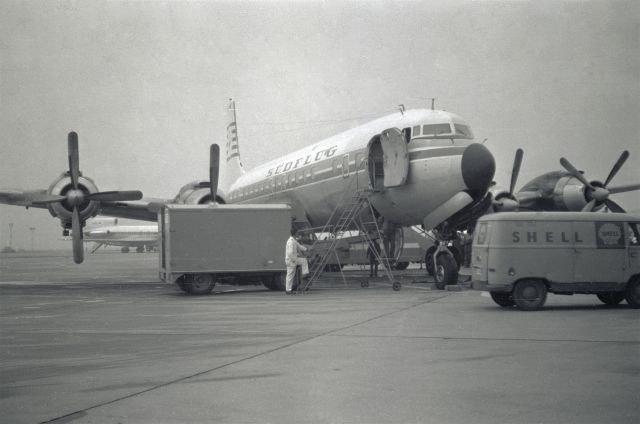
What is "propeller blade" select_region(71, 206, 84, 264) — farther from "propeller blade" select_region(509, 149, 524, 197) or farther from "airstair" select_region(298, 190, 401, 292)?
"propeller blade" select_region(509, 149, 524, 197)

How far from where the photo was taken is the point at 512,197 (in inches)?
1078

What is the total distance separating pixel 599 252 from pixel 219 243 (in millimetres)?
10227

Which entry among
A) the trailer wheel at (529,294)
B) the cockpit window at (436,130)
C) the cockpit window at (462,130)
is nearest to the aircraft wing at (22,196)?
the cockpit window at (436,130)

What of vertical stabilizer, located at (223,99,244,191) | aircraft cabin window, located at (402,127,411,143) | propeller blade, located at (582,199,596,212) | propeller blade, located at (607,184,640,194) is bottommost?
propeller blade, located at (582,199,596,212)

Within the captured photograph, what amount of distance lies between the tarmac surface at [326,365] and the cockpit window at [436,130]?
6.56 m

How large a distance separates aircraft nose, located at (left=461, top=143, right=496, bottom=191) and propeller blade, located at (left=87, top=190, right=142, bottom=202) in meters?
11.3

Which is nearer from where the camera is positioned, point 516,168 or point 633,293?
point 633,293

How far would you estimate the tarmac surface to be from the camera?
19.6ft

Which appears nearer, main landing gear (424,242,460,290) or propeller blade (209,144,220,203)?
main landing gear (424,242,460,290)

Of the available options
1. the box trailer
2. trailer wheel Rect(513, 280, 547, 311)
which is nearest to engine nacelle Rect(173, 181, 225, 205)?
the box trailer

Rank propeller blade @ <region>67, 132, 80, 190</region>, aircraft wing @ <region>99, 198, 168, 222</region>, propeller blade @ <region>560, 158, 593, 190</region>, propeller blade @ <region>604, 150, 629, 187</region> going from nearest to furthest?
propeller blade @ <region>67, 132, 80, 190</region> → propeller blade @ <region>560, 158, 593, 190</region> → propeller blade @ <region>604, 150, 629, 187</region> → aircraft wing @ <region>99, 198, 168, 222</region>

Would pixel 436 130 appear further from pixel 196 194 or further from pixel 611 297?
pixel 196 194

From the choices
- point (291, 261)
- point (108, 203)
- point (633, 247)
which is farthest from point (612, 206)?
point (108, 203)

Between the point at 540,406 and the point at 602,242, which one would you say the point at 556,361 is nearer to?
the point at 540,406
